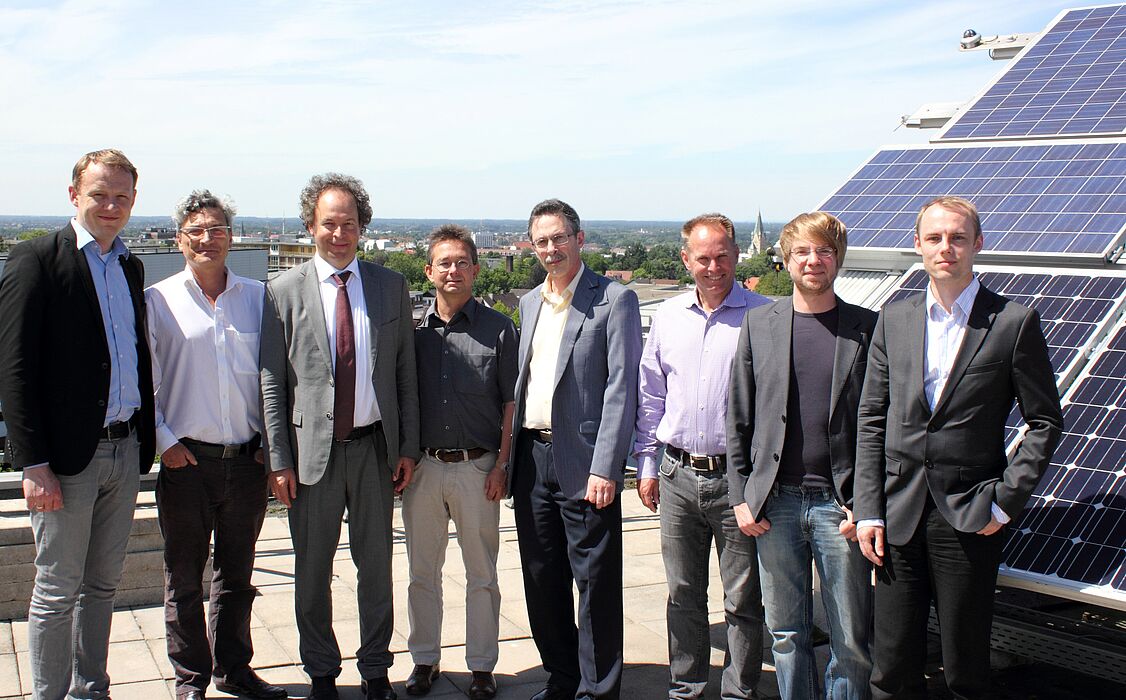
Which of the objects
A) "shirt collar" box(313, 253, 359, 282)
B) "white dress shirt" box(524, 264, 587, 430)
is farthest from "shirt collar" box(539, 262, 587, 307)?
"shirt collar" box(313, 253, 359, 282)

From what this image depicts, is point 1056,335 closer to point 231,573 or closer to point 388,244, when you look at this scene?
point 231,573

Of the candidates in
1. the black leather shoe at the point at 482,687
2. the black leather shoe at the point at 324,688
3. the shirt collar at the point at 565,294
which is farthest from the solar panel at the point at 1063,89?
the black leather shoe at the point at 324,688

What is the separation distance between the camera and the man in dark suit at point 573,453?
4766 mm

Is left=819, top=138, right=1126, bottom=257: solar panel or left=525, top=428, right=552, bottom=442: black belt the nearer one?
left=525, top=428, right=552, bottom=442: black belt

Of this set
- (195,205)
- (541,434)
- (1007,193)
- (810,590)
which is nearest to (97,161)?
(195,205)

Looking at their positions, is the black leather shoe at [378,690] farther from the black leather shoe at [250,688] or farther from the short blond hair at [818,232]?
the short blond hair at [818,232]

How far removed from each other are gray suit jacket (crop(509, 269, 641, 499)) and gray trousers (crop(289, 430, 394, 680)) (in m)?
0.93

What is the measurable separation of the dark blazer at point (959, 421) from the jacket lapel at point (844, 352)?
0.09m

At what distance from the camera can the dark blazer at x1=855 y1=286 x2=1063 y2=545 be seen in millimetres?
3814

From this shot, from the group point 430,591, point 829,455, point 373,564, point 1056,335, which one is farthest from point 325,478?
point 1056,335

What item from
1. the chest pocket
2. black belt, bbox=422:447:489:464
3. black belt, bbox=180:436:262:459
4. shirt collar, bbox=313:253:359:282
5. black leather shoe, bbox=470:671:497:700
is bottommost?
black leather shoe, bbox=470:671:497:700

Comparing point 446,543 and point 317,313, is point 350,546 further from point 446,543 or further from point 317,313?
point 317,313

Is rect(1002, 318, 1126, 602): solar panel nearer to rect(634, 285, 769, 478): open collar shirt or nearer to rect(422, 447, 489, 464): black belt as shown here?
rect(634, 285, 769, 478): open collar shirt

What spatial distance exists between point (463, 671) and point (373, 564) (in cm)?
95
